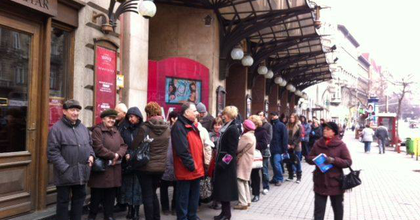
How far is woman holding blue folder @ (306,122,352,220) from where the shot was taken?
527cm

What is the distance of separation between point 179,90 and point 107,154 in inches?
237

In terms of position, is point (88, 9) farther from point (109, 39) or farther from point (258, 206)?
point (258, 206)

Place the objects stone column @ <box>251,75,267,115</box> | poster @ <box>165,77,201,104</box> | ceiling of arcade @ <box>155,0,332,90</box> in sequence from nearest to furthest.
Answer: poster @ <box>165,77,201,104</box> < ceiling of arcade @ <box>155,0,332,90</box> < stone column @ <box>251,75,267,115</box>

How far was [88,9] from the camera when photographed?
707 cm

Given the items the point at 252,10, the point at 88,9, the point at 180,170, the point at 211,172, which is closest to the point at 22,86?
the point at 88,9

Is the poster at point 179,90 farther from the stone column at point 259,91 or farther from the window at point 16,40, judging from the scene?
the stone column at point 259,91

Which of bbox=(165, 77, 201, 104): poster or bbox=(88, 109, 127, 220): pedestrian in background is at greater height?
bbox=(165, 77, 201, 104): poster

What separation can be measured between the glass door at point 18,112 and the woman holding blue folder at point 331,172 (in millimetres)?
4035

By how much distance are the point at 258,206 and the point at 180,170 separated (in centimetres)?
252

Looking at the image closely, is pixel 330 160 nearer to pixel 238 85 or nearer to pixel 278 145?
pixel 278 145

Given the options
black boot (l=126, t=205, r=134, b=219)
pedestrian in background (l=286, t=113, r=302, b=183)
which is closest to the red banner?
black boot (l=126, t=205, r=134, b=219)

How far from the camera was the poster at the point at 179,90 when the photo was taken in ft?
36.4

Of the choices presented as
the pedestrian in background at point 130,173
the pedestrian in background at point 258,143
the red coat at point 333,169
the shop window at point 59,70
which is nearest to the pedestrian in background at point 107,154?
the pedestrian in background at point 130,173

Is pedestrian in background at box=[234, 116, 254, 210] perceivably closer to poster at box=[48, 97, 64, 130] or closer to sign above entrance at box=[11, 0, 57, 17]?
poster at box=[48, 97, 64, 130]
